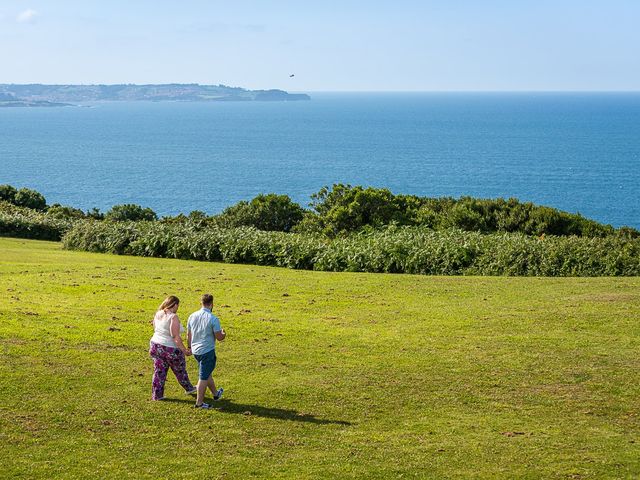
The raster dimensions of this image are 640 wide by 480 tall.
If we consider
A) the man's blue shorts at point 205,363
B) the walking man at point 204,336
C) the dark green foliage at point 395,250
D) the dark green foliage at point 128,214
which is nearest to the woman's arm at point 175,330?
the walking man at point 204,336

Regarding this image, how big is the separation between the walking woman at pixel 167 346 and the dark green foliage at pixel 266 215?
31334 millimetres

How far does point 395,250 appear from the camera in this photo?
32.5m

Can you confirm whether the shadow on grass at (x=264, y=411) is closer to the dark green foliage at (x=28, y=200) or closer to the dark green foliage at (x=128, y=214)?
the dark green foliage at (x=128, y=214)

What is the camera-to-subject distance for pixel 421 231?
38875 millimetres

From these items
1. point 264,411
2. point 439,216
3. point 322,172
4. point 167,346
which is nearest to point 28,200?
point 439,216

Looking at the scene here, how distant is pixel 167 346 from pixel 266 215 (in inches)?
1270

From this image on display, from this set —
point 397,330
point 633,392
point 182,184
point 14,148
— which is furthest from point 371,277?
point 14,148

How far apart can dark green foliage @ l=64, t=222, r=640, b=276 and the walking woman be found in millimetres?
17752

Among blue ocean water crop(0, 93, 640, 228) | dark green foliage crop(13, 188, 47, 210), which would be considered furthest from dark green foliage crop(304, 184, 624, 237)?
blue ocean water crop(0, 93, 640, 228)

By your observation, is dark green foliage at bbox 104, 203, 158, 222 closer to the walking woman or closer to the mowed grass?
the mowed grass

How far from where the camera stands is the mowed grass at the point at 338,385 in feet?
40.5

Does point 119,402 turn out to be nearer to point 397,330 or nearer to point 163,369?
point 163,369

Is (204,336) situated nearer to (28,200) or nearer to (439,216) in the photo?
(439,216)

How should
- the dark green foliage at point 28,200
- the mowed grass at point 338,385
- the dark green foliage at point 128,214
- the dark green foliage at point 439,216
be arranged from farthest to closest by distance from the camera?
the dark green foliage at point 28,200
the dark green foliage at point 128,214
the dark green foliage at point 439,216
the mowed grass at point 338,385
